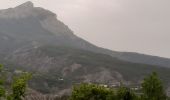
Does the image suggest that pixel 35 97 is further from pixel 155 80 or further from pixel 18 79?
pixel 18 79

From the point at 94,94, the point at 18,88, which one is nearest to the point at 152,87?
the point at 94,94

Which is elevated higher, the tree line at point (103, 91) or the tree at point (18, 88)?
the tree at point (18, 88)

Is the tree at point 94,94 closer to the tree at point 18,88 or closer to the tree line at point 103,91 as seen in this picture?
the tree line at point 103,91

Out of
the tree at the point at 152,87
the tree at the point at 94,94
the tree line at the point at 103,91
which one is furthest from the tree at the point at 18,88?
the tree at the point at 152,87

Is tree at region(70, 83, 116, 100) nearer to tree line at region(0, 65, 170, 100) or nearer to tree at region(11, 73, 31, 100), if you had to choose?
tree line at region(0, 65, 170, 100)

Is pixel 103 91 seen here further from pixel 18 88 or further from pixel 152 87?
pixel 18 88

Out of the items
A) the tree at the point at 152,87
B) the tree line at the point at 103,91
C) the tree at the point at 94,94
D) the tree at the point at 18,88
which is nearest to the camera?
the tree at the point at 18,88

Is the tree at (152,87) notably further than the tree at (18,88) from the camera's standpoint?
Yes

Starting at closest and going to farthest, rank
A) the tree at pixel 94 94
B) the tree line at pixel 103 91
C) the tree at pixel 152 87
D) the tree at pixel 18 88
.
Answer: the tree at pixel 18 88
the tree line at pixel 103 91
the tree at pixel 94 94
the tree at pixel 152 87

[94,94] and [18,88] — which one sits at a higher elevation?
[18,88]

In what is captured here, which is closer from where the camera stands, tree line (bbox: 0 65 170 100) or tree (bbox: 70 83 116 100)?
tree line (bbox: 0 65 170 100)

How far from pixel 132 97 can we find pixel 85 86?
8502 mm

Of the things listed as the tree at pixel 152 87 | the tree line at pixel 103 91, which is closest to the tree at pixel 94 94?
the tree line at pixel 103 91

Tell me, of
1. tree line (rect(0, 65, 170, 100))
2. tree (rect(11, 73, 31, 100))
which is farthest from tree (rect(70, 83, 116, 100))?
tree (rect(11, 73, 31, 100))
